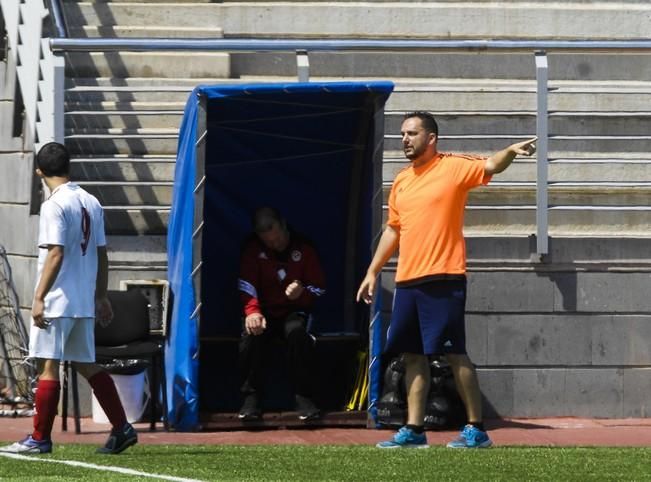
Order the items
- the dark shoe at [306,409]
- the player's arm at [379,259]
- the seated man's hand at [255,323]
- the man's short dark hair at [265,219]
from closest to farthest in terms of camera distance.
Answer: the player's arm at [379,259], the seated man's hand at [255,323], the dark shoe at [306,409], the man's short dark hair at [265,219]

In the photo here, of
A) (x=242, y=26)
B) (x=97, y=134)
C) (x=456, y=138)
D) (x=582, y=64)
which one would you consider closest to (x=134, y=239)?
(x=97, y=134)

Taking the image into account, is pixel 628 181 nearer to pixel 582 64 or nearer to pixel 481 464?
pixel 582 64

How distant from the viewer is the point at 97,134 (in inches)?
507

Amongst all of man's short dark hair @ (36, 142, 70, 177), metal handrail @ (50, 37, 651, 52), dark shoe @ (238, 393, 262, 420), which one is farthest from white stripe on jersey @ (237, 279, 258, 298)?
man's short dark hair @ (36, 142, 70, 177)

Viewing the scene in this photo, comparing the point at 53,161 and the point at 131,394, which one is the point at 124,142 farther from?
the point at 53,161

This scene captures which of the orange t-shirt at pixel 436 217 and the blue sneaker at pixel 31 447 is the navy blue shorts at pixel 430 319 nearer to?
the orange t-shirt at pixel 436 217

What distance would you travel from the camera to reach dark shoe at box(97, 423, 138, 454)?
965 cm

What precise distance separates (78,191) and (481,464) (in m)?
2.73

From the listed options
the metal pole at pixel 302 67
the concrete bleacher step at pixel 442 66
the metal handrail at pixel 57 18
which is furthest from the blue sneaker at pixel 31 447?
the concrete bleacher step at pixel 442 66

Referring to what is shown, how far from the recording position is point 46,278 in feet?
31.0

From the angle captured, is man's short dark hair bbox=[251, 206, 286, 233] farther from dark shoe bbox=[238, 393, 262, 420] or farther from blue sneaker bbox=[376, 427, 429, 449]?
blue sneaker bbox=[376, 427, 429, 449]

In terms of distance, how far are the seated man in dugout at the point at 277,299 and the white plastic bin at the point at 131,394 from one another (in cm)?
75

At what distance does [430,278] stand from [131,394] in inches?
107

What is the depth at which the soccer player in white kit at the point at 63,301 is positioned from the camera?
950cm
